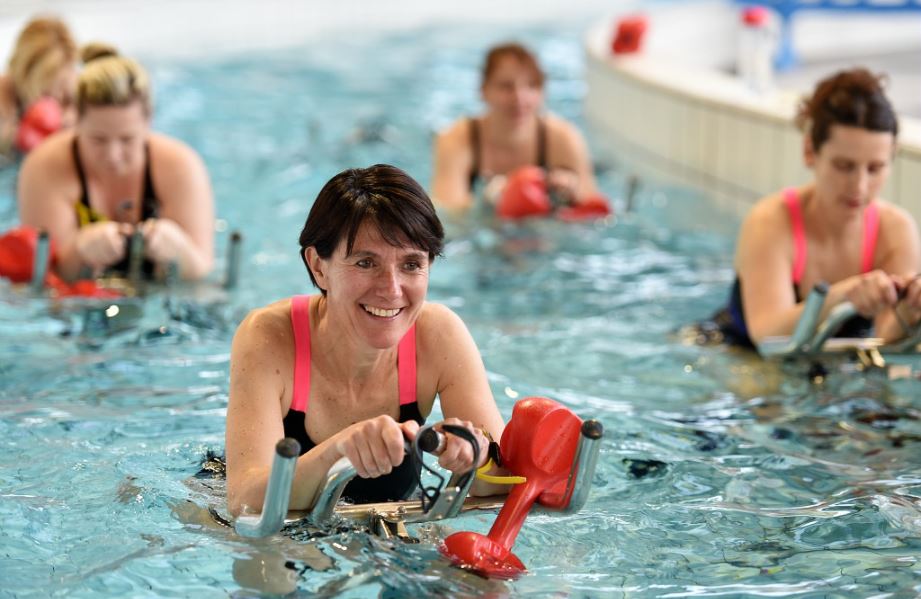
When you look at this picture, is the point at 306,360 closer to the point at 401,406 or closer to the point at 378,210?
the point at 401,406

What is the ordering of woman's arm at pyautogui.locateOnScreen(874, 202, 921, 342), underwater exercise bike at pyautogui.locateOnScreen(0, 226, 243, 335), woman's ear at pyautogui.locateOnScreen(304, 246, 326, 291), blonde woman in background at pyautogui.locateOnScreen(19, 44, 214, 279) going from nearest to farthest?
woman's ear at pyautogui.locateOnScreen(304, 246, 326, 291) < woman's arm at pyautogui.locateOnScreen(874, 202, 921, 342) < underwater exercise bike at pyautogui.locateOnScreen(0, 226, 243, 335) < blonde woman in background at pyautogui.locateOnScreen(19, 44, 214, 279)

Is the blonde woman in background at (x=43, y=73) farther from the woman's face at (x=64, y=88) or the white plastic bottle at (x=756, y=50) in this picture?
the white plastic bottle at (x=756, y=50)

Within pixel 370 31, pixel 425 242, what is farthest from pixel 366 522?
pixel 370 31

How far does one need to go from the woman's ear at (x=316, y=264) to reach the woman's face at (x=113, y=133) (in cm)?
222

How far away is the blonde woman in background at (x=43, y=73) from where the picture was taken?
676 centimetres

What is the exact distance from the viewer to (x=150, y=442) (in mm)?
3570

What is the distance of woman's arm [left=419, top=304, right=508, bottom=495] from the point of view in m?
2.82

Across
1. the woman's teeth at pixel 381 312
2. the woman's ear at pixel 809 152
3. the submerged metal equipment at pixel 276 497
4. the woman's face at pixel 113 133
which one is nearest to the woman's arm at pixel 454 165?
the woman's face at pixel 113 133

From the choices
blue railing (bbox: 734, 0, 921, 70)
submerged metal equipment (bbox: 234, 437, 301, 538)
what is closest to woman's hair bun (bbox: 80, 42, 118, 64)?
submerged metal equipment (bbox: 234, 437, 301, 538)

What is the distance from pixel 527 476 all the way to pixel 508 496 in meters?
0.08

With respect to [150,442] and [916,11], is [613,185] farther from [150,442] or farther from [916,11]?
[150,442]

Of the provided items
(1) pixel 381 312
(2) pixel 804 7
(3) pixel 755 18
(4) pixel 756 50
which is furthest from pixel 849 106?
(2) pixel 804 7

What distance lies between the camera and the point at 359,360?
285 cm

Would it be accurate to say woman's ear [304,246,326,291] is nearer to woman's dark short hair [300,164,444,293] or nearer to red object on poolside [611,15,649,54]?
woman's dark short hair [300,164,444,293]
